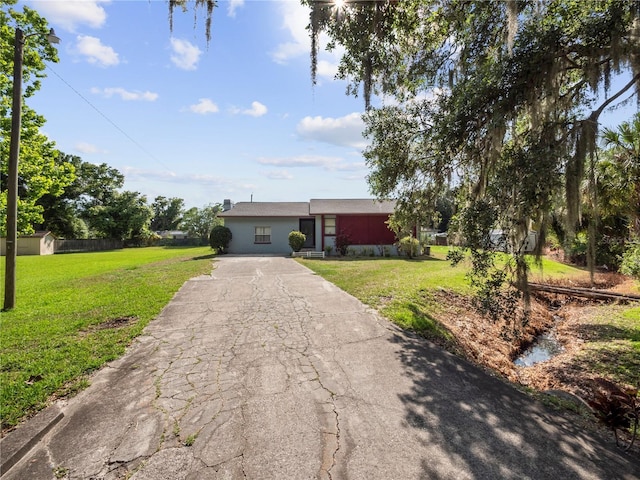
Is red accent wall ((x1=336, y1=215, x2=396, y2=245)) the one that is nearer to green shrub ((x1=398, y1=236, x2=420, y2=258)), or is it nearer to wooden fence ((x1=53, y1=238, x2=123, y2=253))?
green shrub ((x1=398, y1=236, x2=420, y2=258))

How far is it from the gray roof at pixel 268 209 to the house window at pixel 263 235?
3.38ft

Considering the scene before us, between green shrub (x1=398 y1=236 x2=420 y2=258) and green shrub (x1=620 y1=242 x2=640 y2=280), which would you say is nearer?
green shrub (x1=620 y1=242 x2=640 y2=280)

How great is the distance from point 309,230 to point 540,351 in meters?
15.7

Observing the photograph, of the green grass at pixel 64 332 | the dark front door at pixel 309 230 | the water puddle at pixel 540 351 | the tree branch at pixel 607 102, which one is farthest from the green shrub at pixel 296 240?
the tree branch at pixel 607 102

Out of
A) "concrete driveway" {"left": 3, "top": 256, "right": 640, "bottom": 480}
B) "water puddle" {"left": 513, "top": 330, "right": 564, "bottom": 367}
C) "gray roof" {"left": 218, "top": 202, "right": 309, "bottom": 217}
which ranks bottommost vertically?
"water puddle" {"left": 513, "top": 330, "right": 564, "bottom": 367}

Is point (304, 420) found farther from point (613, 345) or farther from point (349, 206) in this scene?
point (349, 206)

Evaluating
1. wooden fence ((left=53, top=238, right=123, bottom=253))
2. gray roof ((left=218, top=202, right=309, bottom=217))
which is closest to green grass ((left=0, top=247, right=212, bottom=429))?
gray roof ((left=218, top=202, right=309, bottom=217))

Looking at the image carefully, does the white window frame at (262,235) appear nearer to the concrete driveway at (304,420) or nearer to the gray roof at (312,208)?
the gray roof at (312,208)

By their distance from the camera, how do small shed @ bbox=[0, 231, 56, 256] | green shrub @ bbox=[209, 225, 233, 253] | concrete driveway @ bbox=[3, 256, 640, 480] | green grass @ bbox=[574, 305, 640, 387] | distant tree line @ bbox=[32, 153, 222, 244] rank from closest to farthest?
concrete driveway @ bbox=[3, 256, 640, 480] < green grass @ bbox=[574, 305, 640, 387] < green shrub @ bbox=[209, 225, 233, 253] < small shed @ bbox=[0, 231, 56, 256] < distant tree line @ bbox=[32, 153, 222, 244]

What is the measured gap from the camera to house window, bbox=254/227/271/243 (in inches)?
801

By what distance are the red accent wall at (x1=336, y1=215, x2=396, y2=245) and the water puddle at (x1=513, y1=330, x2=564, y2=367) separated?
11794 millimetres

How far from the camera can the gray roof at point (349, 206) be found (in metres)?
19.0

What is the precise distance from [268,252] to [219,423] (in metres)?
17.6

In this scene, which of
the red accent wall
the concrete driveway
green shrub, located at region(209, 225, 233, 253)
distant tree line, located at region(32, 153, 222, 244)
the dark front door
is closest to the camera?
the concrete driveway
